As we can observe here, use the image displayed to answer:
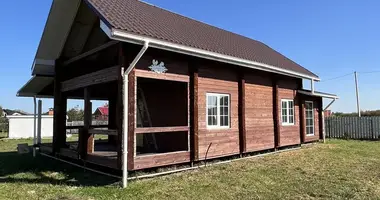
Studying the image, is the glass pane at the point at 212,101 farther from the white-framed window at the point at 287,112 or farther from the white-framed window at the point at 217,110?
the white-framed window at the point at 287,112

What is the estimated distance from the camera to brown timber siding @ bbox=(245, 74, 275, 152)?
10.9 m

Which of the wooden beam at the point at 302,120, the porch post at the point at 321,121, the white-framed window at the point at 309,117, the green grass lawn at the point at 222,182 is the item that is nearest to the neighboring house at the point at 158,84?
the green grass lawn at the point at 222,182

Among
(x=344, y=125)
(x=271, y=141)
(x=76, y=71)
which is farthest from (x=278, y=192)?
(x=344, y=125)

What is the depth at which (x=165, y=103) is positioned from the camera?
10.2 metres

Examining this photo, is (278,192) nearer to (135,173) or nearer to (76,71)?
(135,173)

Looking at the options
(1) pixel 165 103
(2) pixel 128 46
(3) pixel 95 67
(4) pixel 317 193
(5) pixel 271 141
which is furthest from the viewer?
(5) pixel 271 141

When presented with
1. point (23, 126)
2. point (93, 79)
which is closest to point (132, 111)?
point (93, 79)

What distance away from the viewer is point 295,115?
13.8 meters

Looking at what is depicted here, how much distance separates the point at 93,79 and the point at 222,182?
4.40m

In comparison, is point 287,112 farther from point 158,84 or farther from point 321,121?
point 158,84

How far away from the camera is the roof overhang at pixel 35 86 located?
1257cm

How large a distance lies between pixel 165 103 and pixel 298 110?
6.78m

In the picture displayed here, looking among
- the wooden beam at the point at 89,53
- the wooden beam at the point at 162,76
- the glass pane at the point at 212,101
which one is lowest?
the glass pane at the point at 212,101

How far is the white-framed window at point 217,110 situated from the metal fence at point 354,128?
13.3 meters
